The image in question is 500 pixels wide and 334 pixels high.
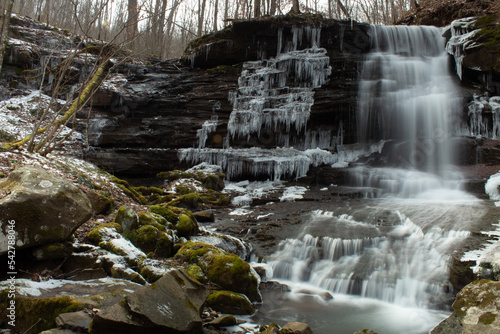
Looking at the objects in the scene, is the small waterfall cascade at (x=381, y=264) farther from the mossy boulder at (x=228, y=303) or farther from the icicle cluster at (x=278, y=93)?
the icicle cluster at (x=278, y=93)

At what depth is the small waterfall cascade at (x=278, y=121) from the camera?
1348 centimetres

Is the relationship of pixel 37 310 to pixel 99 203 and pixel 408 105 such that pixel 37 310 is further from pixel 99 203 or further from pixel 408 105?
pixel 408 105

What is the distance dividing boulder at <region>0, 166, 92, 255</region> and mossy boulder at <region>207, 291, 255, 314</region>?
1983 mm

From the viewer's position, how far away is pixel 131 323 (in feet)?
8.84

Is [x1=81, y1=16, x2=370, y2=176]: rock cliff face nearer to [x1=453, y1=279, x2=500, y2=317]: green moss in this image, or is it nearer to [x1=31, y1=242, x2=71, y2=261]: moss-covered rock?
[x1=31, y1=242, x2=71, y2=261]: moss-covered rock

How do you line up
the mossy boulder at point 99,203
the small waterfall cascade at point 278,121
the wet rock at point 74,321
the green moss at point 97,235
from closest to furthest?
the wet rock at point 74,321 < the green moss at point 97,235 < the mossy boulder at point 99,203 < the small waterfall cascade at point 278,121

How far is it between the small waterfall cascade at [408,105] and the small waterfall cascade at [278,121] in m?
2.04

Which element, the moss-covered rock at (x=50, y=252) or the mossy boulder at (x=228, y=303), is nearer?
the moss-covered rock at (x=50, y=252)

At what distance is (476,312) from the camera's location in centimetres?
323

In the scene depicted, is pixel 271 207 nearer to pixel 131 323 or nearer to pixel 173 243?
pixel 173 243

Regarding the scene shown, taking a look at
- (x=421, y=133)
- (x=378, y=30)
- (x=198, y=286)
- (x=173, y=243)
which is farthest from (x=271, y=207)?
(x=378, y=30)

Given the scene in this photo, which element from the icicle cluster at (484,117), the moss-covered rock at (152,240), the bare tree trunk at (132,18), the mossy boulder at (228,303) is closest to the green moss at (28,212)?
the moss-covered rock at (152,240)

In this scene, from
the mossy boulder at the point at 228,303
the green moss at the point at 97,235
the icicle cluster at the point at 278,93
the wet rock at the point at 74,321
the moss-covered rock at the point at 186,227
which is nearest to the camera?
the wet rock at the point at 74,321

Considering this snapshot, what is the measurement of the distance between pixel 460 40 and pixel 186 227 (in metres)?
13.5
